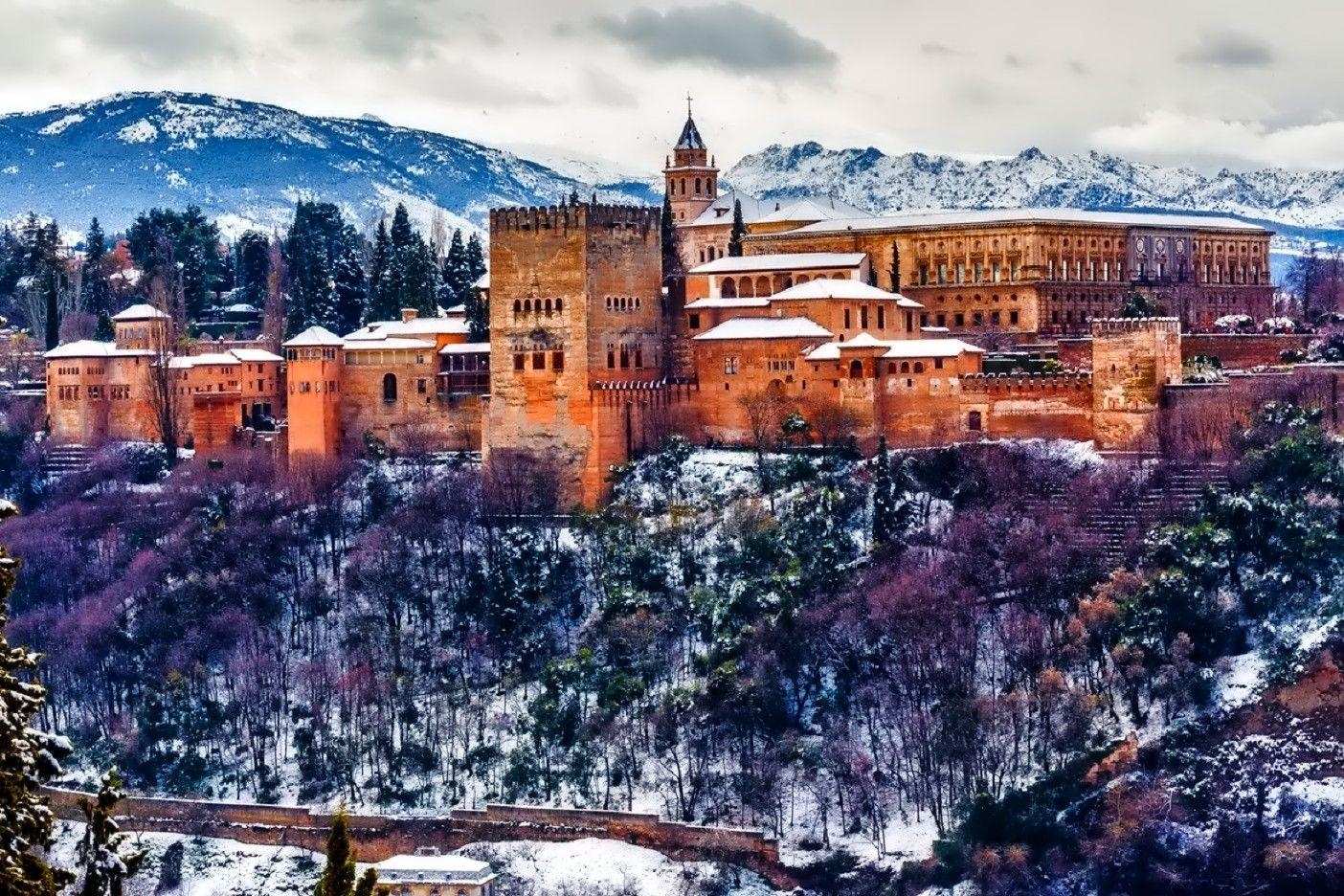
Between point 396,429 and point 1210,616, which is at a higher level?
point 396,429

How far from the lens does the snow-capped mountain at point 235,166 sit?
5187 inches

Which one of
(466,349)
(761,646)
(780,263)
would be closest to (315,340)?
(466,349)

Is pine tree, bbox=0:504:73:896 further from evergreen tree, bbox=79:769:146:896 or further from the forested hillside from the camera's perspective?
the forested hillside

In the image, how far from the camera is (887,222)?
68.4 m

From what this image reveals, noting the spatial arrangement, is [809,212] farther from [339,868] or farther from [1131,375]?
[339,868]

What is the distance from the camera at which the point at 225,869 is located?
51.2 meters

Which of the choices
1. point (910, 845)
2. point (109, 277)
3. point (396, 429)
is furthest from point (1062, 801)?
point (109, 277)

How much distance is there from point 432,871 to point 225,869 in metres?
6.21

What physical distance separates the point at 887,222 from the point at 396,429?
600 inches

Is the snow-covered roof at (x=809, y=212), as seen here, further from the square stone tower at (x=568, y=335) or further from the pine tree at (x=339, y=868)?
the pine tree at (x=339, y=868)

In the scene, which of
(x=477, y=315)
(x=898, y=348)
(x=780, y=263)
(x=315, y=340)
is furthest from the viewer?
(x=477, y=315)

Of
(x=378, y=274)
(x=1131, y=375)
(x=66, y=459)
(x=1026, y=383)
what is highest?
(x=378, y=274)

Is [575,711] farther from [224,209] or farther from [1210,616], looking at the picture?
[224,209]

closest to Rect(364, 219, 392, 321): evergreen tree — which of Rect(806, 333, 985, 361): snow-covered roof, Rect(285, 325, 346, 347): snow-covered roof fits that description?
Rect(285, 325, 346, 347): snow-covered roof
